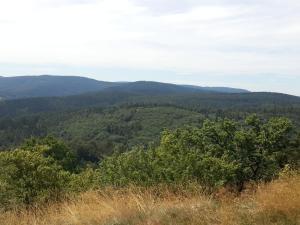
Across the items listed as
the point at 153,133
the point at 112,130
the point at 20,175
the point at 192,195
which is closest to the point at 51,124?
the point at 112,130

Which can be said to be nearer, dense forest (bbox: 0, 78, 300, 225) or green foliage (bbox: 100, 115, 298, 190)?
dense forest (bbox: 0, 78, 300, 225)

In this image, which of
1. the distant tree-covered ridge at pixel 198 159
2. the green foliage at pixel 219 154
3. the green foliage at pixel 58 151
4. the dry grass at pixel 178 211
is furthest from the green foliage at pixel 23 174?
the green foliage at pixel 58 151

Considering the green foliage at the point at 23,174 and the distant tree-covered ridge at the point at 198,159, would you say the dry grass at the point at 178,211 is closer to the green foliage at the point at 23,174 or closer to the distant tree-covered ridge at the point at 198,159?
the distant tree-covered ridge at the point at 198,159

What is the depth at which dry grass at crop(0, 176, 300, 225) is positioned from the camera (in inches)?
211

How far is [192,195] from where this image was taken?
23.4 ft

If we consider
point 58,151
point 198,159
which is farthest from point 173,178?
point 58,151

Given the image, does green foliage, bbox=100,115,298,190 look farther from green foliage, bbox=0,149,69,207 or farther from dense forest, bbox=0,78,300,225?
green foliage, bbox=0,149,69,207

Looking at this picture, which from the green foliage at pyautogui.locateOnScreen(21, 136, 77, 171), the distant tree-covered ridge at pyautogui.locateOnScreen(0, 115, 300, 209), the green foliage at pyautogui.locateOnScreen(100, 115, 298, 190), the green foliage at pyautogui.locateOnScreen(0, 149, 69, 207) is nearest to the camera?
the green foliage at pyautogui.locateOnScreen(100, 115, 298, 190)

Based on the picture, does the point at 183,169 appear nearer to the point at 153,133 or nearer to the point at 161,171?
the point at 161,171

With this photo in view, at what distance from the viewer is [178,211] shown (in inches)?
234

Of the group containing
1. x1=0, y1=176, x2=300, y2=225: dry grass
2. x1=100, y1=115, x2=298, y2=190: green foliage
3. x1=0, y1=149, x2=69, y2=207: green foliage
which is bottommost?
x1=0, y1=149, x2=69, y2=207: green foliage

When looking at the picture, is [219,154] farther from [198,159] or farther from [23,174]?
[23,174]

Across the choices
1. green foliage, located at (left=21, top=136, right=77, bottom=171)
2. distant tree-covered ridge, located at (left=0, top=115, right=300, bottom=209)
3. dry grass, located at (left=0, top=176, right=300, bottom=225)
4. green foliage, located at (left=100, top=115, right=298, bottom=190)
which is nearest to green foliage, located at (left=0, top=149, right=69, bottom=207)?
distant tree-covered ridge, located at (left=0, top=115, right=300, bottom=209)

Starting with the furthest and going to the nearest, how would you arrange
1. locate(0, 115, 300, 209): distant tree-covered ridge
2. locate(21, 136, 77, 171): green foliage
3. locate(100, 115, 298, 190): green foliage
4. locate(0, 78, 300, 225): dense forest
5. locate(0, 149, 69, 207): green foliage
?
locate(21, 136, 77, 171): green foliage, locate(0, 149, 69, 207): green foliage, locate(0, 115, 300, 209): distant tree-covered ridge, locate(100, 115, 298, 190): green foliage, locate(0, 78, 300, 225): dense forest
